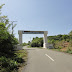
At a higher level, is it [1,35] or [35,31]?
[35,31]

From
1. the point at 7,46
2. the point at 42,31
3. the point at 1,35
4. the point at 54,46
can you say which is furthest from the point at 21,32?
the point at 1,35

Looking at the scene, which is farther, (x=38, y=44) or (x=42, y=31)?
(x=38, y=44)

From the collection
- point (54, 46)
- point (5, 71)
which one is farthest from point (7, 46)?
point (54, 46)

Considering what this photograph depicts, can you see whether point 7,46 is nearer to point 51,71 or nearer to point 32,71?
point 32,71

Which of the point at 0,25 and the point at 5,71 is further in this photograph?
the point at 0,25

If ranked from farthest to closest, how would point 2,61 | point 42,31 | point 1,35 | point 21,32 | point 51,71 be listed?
point 42,31 < point 21,32 < point 1,35 < point 2,61 < point 51,71

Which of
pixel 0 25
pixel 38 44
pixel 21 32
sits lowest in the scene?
pixel 38 44

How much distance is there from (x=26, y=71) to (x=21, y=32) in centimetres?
2872

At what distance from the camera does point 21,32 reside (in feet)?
110

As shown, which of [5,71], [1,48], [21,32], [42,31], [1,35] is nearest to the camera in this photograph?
[5,71]

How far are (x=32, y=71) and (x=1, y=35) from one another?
3944 millimetres

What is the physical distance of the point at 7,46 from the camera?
9.95 meters

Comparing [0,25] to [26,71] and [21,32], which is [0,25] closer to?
[26,71]

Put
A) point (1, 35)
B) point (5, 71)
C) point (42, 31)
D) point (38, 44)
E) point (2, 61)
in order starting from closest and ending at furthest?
point (5, 71) → point (2, 61) → point (1, 35) → point (42, 31) → point (38, 44)
